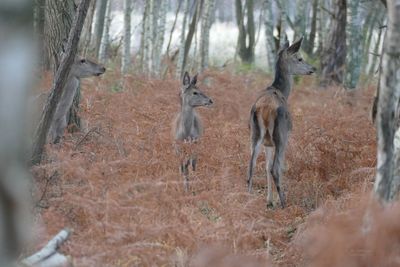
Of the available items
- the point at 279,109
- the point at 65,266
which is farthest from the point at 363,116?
the point at 65,266

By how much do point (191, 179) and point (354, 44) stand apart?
26.7 ft

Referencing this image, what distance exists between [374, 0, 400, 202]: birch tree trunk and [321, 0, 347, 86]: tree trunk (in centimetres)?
1302

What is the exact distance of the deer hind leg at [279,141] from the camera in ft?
31.7

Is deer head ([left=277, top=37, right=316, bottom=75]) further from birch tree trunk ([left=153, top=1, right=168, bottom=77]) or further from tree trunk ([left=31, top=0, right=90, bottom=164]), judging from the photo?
birch tree trunk ([left=153, top=1, right=168, bottom=77])

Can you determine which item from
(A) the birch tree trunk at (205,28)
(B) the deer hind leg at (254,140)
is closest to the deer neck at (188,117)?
(B) the deer hind leg at (254,140)

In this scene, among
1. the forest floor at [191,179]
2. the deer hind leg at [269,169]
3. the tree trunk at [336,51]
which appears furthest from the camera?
the tree trunk at [336,51]

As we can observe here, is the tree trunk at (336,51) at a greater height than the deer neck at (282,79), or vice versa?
the deer neck at (282,79)

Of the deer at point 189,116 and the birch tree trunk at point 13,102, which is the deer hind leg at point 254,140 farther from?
the birch tree trunk at point 13,102

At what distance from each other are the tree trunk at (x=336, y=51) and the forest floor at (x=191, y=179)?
194cm

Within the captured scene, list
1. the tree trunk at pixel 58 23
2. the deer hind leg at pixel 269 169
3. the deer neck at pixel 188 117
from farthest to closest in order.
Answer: the deer neck at pixel 188 117
the tree trunk at pixel 58 23
the deer hind leg at pixel 269 169

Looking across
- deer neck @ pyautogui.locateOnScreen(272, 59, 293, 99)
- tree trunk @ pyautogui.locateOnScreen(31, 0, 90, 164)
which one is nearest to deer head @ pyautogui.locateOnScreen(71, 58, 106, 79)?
deer neck @ pyautogui.locateOnScreen(272, 59, 293, 99)

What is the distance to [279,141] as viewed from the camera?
9742 mm

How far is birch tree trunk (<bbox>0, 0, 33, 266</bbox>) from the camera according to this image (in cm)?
266

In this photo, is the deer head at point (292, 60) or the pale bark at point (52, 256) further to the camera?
the deer head at point (292, 60)
